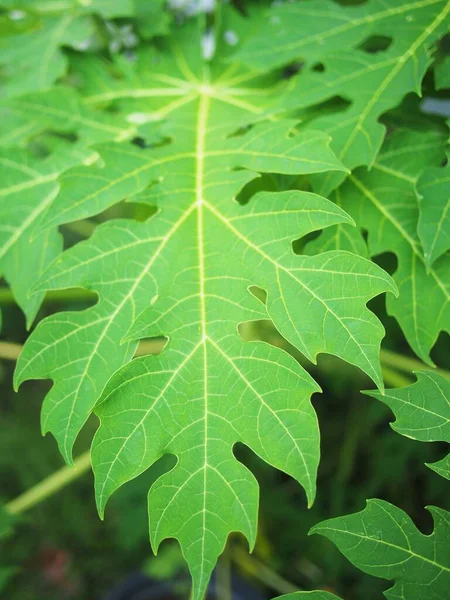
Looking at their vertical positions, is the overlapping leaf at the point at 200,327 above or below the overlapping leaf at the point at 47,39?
below

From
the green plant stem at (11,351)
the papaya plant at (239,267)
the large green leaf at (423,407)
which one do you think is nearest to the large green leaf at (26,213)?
the papaya plant at (239,267)

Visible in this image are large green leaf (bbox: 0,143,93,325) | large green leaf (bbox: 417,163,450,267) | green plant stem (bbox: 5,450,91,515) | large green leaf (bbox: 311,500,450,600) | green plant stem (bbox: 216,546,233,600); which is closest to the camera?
large green leaf (bbox: 311,500,450,600)

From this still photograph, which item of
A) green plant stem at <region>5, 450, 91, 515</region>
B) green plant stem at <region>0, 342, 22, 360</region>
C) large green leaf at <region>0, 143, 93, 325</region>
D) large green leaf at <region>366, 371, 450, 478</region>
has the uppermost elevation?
large green leaf at <region>0, 143, 93, 325</region>


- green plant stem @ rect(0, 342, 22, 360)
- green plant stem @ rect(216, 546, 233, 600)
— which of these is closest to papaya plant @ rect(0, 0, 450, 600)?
green plant stem @ rect(0, 342, 22, 360)

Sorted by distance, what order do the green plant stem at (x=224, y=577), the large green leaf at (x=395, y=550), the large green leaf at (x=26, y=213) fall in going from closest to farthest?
the large green leaf at (x=395, y=550)
the large green leaf at (x=26, y=213)
the green plant stem at (x=224, y=577)

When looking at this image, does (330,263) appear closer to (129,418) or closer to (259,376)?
(259,376)

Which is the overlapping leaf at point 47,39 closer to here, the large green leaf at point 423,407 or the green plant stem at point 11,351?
the green plant stem at point 11,351

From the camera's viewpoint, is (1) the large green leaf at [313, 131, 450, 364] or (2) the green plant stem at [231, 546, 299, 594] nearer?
Result: (1) the large green leaf at [313, 131, 450, 364]

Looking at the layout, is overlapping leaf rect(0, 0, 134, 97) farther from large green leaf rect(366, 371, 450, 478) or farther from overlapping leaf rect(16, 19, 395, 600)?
large green leaf rect(366, 371, 450, 478)
